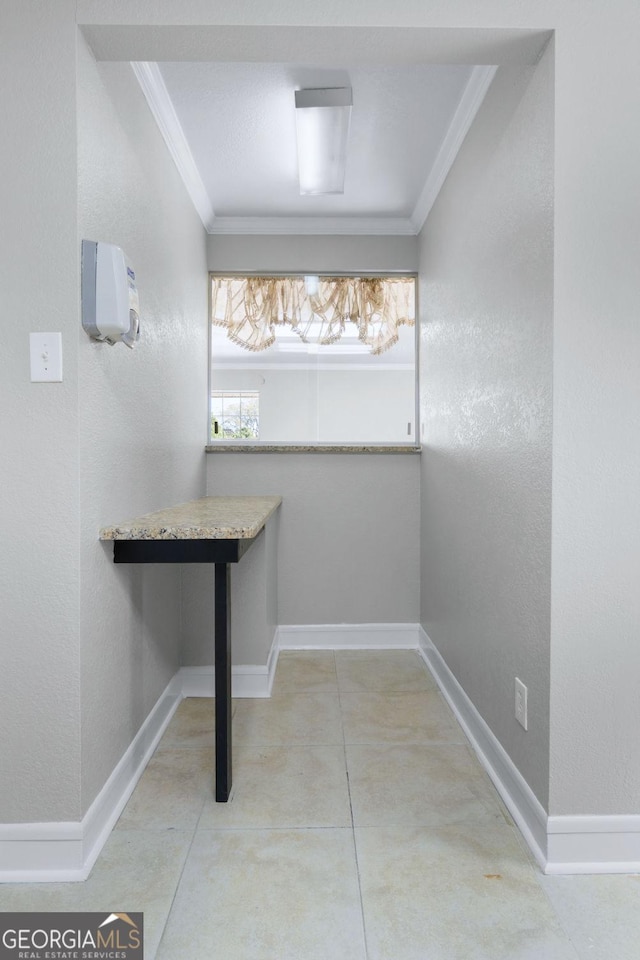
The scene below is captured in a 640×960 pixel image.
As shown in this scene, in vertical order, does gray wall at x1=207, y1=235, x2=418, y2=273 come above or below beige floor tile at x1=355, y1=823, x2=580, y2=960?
above

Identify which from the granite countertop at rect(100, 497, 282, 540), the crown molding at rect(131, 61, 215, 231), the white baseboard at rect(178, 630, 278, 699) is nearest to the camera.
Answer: the granite countertop at rect(100, 497, 282, 540)

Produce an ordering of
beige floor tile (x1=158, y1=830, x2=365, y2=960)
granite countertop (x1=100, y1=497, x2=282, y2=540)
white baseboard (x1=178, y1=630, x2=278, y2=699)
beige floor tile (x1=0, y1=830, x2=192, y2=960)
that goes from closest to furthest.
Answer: beige floor tile (x1=158, y1=830, x2=365, y2=960)
beige floor tile (x1=0, y1=830, x2=192, y2=960)
granite countertop (x1=100, y1=497, x2=282, y2=540)
white baseboard (x1=178, y1=630, x2=278, y2=699)

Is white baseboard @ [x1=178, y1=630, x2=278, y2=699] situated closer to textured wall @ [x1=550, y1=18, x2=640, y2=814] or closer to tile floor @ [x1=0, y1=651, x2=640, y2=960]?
tile floor @ [x1=0, y1=651, x2=640, y2=960]

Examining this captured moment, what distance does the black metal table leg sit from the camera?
182 cm

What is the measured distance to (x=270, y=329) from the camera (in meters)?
3.38

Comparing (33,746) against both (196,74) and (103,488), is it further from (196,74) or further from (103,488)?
(196,74)

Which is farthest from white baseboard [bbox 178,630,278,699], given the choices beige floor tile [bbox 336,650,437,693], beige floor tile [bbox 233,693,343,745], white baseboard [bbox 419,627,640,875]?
white baseboard [bbox 419,627,640,875]

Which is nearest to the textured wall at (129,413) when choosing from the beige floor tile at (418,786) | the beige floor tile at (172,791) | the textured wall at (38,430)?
the textured wall at (38,430)

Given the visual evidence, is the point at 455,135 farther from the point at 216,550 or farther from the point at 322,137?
the point at 216,550

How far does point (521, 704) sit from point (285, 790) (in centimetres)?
81

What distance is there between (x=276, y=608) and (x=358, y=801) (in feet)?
4.91

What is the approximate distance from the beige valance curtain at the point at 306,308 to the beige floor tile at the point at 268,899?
8.26 ft

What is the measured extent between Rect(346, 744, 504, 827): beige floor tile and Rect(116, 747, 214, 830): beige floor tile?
1.63 feet

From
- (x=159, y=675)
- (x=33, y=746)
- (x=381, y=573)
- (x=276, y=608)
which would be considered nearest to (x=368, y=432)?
(x=381, y=573)
